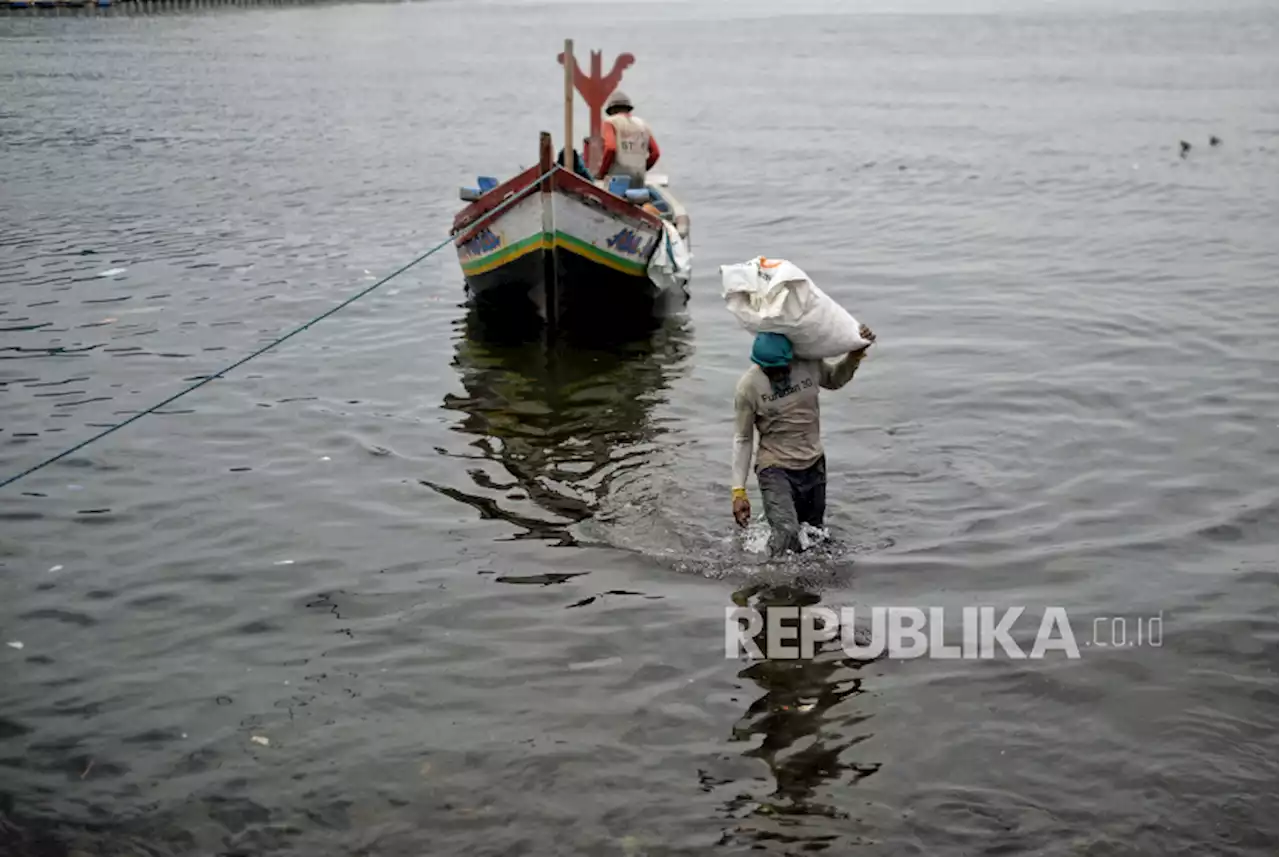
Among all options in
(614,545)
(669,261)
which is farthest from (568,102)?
(614,545)

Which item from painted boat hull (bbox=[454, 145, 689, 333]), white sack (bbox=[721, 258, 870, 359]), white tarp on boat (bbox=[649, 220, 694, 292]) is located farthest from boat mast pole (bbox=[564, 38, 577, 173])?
white sack (bbox=[721, 258, 870, 359])

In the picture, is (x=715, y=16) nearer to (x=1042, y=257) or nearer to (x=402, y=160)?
(x=402, y=160)

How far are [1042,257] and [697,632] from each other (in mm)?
12400

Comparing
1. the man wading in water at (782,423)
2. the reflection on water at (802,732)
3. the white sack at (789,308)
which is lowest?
the reflection on water at (802,732)

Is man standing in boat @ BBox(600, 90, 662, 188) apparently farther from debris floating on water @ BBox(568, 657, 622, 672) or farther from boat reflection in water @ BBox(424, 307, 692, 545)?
debris floating on water @ BBox(568, 657, 622, 672)

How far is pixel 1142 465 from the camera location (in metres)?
10.1

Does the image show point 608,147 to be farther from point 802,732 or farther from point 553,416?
point 802,732

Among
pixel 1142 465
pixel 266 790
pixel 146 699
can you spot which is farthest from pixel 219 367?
pixel 1142 465

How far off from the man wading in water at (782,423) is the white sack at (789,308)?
0.09 meters

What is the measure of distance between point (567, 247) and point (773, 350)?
634cm

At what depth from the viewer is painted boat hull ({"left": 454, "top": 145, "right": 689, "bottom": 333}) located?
13.2m

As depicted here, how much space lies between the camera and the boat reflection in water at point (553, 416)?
9.70 metres

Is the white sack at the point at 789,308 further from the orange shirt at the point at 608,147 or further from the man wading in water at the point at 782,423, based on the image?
the orange shirt at the point at 608,147

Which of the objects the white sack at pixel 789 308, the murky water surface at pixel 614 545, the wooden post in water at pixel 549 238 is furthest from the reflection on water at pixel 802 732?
the wooden post in water at pixel 549 238
